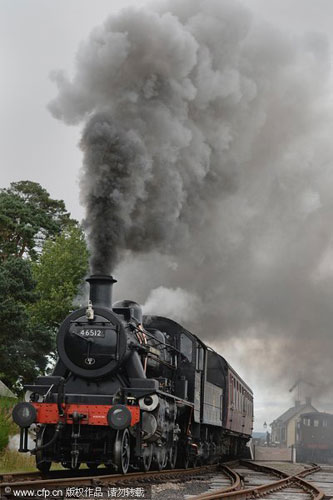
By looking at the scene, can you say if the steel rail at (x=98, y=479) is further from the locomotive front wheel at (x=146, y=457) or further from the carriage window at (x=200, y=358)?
the carriage window at (x=200, y=358)

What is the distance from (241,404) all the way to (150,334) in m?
11.0

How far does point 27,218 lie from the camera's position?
36.2 m

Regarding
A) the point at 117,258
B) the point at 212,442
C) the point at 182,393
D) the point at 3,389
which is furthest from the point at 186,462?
the point at 3,389

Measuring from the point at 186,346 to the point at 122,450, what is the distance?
440 cm

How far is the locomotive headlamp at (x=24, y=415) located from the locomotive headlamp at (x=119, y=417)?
1.21 metres

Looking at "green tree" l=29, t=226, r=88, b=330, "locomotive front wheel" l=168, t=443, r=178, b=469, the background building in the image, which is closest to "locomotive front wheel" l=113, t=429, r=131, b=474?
"locomotive front wheel" l=168, t=443, r=178, b=469

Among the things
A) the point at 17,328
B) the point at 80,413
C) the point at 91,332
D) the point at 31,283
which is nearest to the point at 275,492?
the point at 80,413

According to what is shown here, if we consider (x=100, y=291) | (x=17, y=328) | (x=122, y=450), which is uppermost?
(x=17, y=328)

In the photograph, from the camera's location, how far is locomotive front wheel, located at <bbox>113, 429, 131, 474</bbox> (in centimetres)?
1077

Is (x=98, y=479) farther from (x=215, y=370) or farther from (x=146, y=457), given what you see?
(x=215, y=370)

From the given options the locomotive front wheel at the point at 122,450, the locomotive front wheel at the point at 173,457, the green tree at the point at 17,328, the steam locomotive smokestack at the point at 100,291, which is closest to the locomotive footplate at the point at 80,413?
the locomotive front wheel at the point at 122,450

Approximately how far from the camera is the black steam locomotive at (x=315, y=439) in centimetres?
4238

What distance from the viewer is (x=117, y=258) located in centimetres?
1409

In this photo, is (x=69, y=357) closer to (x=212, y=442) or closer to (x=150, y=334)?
(x=150, y=334)
